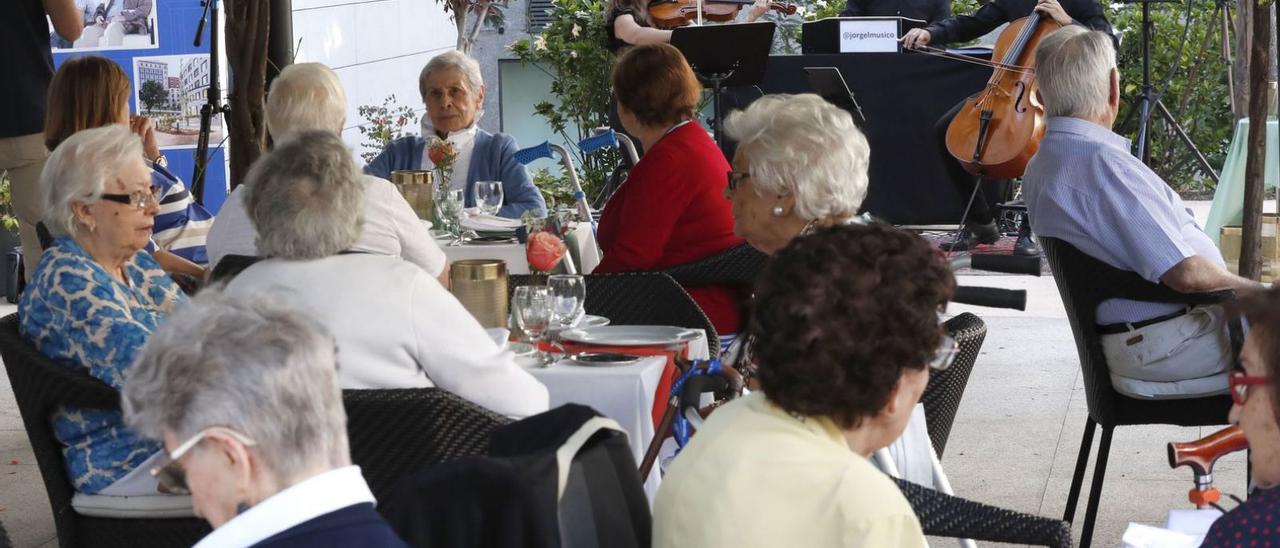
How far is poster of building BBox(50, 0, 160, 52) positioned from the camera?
7074mm

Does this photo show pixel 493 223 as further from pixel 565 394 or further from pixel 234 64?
pixel 565 394

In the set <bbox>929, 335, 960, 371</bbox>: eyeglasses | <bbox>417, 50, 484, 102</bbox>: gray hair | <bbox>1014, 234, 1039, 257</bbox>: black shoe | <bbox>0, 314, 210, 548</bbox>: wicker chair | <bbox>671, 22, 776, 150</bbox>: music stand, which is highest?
<bbox>671, 22, 776, 150</bbox>: music stand

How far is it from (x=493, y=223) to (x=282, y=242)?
2.23 meters

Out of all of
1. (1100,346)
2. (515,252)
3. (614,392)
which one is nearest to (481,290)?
(614,392)

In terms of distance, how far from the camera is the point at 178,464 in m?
1.46

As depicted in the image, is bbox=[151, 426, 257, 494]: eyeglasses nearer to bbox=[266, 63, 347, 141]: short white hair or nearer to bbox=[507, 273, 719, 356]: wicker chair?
bbox=[507, 273, 719, 356]: wicker chair

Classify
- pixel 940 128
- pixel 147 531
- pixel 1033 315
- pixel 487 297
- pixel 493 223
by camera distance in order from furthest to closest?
pixel 940 128 < pixel 1033 315 < pixel 493 223 < pixel 487 297 < pixel 147 531

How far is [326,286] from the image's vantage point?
2484mm

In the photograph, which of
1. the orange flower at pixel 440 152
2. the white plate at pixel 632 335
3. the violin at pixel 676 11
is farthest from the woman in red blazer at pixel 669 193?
the violin at pixel 676 11

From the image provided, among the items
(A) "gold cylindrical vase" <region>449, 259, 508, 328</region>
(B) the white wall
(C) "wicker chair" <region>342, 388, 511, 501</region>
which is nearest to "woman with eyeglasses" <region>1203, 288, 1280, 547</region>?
(C) "wicker chair" <region>342, 388, 511, 501</region>

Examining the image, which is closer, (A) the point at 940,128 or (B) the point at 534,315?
(B) the point at 534,315

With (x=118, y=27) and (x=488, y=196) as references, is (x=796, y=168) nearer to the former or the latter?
(x=488, y=196)

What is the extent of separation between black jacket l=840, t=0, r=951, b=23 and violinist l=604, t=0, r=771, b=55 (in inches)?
33.2

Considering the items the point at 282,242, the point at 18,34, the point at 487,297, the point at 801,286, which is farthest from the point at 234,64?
the point at 801,286
